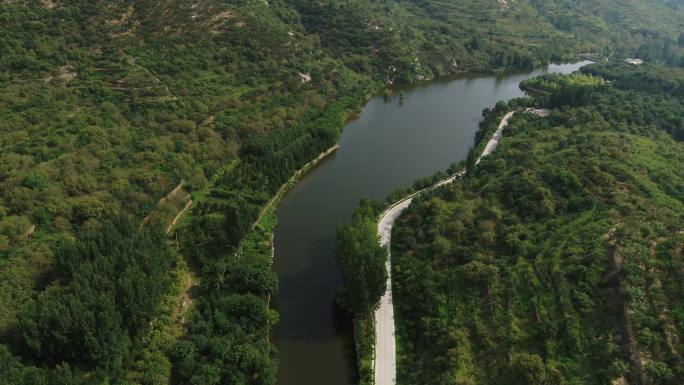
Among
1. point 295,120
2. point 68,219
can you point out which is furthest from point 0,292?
point 295,120

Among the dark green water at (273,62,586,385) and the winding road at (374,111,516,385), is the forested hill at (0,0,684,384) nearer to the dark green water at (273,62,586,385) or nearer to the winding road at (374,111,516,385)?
the dark green water at (273,62,586,385)

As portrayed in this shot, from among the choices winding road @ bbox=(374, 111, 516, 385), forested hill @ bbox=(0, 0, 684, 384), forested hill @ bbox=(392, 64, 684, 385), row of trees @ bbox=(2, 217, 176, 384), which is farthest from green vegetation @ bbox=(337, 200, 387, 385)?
row of trees @ bbox=(2, 217, 176, 384)

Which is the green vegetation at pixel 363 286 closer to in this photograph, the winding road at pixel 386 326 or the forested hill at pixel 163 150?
the winding road at pixel 386 326

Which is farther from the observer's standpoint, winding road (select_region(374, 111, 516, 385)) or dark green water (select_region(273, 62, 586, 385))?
dark green water (select_region(273, 62, 586, 385))

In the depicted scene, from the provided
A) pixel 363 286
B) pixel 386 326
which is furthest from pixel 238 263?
pixel 386 326

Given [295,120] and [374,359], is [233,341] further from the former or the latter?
[295,120]

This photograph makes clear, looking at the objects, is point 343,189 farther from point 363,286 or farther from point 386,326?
point 386,326

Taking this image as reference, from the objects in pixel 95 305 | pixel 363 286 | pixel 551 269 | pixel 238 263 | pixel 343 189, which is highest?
pixel 95 305
